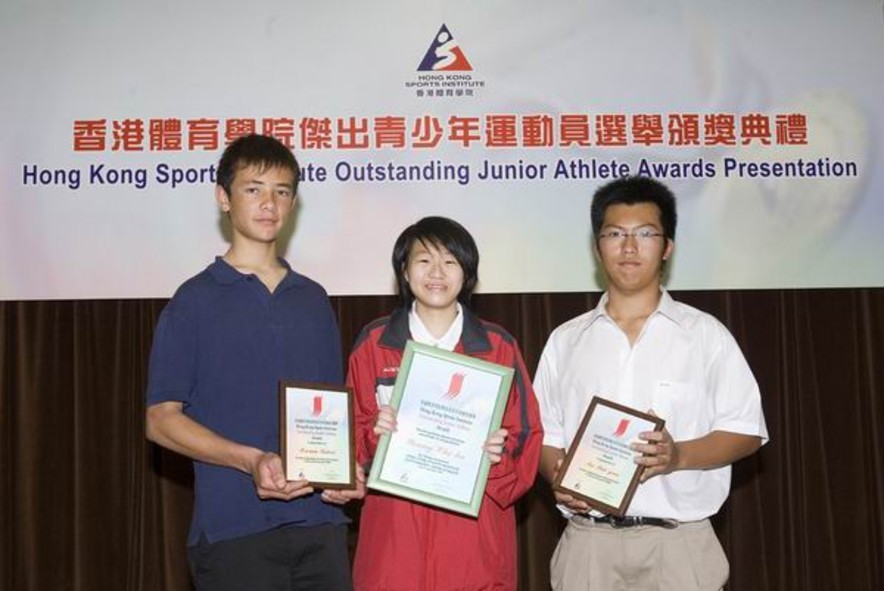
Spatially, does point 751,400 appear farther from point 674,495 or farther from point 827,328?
point 827,328

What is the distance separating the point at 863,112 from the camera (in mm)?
4535

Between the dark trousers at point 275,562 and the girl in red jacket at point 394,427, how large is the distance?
0.42 ft

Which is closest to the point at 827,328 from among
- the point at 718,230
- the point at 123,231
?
the point at 718,230

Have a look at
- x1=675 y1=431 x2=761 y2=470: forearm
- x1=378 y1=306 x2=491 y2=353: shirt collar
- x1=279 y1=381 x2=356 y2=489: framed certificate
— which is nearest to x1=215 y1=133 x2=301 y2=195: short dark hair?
x1=378 y1=306 x2=491 y2=353: shirt collar

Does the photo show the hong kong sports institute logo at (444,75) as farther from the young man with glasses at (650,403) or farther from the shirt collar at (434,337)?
the shirt collar at (434,337)

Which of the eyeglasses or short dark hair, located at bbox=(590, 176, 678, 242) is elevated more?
short dark hair, located at bbox=(590, 176, 678, 242)

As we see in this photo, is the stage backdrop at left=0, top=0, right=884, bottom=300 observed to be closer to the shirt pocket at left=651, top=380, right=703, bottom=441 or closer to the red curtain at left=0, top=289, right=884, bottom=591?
the red curtain at left=0, top=289, right=884, bottom=591

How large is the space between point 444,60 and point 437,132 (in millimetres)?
350

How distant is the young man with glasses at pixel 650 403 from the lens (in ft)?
8.86

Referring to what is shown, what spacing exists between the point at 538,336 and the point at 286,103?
5.53 feet

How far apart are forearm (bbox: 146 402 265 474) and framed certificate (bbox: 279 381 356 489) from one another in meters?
0.10

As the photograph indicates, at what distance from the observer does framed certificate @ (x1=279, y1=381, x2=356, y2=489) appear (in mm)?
2389

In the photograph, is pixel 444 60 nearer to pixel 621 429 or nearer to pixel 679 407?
pixel 679 407

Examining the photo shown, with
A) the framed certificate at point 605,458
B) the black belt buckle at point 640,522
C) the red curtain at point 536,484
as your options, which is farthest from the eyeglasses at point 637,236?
the red curtain at point 536,484
